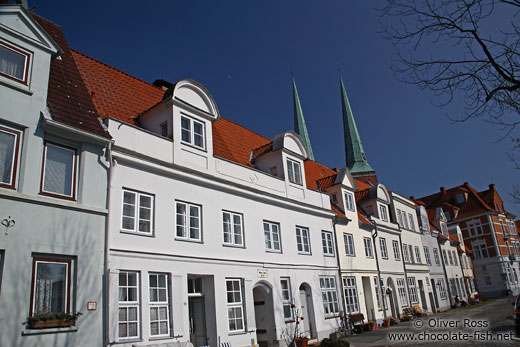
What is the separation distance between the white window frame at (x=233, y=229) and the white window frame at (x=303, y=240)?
433cm

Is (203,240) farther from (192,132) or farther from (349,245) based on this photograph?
(349,245)

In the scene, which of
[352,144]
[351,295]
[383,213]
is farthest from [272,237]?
[352,144]

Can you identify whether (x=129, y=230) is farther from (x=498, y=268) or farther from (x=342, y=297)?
(x=498, y=268)

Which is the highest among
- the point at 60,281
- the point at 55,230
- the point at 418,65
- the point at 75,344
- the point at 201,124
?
the point at 201,124

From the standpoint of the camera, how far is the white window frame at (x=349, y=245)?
24375mm

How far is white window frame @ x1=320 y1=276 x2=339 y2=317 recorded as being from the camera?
68.8ft

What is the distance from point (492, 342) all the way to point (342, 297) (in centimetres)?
831

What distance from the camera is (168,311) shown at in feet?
42.1

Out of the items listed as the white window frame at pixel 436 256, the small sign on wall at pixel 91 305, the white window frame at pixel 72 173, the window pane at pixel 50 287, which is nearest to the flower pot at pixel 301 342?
the small sign on wall at pixel 91 305

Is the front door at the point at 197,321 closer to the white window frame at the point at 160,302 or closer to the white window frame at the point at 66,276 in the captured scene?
the white window frame at the point at 160,302

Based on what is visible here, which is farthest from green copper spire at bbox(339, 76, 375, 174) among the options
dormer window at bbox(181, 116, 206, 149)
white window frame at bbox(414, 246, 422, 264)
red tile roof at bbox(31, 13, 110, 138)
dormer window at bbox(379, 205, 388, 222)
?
red tile roof at bbox(31, 13, 110, 138)

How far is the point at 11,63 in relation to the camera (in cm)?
1063

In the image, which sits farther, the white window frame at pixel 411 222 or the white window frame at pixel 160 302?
the white window frame at pixel 411 222

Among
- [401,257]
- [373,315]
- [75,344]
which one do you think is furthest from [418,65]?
[401,257]
